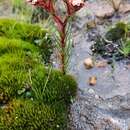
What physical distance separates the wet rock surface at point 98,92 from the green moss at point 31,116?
0.41 ft

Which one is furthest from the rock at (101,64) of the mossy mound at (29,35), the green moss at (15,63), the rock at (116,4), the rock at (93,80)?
the rock at (116,4)

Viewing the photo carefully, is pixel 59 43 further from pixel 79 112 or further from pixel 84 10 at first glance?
pixel 84 10

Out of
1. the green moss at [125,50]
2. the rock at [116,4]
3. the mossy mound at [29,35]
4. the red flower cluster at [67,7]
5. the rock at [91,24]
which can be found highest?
the red flower cluster at [67,7]

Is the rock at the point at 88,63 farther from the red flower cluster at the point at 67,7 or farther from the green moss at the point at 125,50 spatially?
the red flower cluster at the point at 67,7

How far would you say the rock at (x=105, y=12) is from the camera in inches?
163

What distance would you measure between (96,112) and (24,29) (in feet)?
3.29

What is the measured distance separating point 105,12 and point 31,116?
6.62ft

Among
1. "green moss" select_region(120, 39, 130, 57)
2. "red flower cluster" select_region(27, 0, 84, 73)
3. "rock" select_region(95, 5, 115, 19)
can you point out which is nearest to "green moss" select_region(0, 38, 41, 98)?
"red flower cluster" select_region(27, 0, 84, 73)

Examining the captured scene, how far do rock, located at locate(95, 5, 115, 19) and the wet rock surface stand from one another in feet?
0.68

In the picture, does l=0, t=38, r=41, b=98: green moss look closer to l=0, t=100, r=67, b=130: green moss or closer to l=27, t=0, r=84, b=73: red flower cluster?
l=0, t=100, r=67, b=130: green moss

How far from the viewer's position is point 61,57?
267 cm

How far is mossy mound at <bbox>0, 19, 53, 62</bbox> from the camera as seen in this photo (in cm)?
323

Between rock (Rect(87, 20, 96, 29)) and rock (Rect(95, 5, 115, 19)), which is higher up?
rock (Rect(95, 5, 115, 19))

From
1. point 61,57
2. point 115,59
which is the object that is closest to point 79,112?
point 61,57
